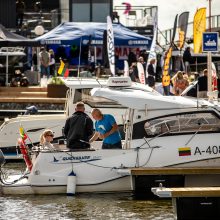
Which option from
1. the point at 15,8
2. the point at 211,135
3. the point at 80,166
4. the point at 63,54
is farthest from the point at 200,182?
the point at 15,8

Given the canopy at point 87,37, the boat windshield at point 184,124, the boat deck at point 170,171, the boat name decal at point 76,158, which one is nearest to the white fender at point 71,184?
the boat name decal at point 76,158

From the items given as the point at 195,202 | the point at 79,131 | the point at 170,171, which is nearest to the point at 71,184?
the point at 79,131

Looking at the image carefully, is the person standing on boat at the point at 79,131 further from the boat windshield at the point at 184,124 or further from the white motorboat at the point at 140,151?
the boat windshield at the point at 184,124

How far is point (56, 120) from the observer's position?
28688mm

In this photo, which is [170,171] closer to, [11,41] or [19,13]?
[11,41]

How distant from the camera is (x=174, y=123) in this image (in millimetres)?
22172

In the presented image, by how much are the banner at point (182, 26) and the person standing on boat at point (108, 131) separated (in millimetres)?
25882

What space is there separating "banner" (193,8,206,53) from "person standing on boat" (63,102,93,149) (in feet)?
42.1

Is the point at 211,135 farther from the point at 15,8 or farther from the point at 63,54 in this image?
the point at 15,8

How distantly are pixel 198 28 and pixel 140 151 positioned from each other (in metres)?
15.2

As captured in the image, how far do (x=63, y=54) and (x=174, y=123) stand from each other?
33386mm

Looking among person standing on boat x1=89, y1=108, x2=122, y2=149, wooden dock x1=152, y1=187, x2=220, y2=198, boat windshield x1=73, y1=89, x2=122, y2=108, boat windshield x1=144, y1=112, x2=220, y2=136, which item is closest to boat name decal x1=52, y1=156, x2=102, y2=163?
person standing on boat x1=89, y1=108, x2=122, y2=149

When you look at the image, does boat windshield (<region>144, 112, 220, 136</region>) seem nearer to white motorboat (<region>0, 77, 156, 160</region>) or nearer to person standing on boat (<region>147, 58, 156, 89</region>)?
white motorboat (<region>0, 77, 156, 160</region>)

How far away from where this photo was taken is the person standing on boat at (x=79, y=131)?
22469mm
